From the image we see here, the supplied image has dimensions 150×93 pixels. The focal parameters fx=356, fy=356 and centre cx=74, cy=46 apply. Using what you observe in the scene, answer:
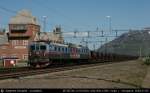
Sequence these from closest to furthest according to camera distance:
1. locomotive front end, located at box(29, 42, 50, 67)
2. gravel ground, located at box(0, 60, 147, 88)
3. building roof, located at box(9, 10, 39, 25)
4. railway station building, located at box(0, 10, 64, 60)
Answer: gravel ground, located at box(0, 60, 147, 88)
locomotive front end, located at box(29, 42, 50, 67)
railway station building, located at box(0, 10, 64, 60)
building roof, located at box(9, 10, 39, 25)

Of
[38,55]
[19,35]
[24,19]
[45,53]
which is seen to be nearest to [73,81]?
[45,53]

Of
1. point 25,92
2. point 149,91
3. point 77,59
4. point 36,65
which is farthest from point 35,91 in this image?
point 77,59

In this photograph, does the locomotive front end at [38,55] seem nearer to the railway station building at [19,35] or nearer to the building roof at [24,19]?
the railway station building at [19,35]

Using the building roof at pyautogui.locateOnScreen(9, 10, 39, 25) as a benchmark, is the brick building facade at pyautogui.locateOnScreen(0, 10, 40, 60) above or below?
below

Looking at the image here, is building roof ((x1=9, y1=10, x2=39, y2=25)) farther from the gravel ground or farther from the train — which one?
the gravel ground

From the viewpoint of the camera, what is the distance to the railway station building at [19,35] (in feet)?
356

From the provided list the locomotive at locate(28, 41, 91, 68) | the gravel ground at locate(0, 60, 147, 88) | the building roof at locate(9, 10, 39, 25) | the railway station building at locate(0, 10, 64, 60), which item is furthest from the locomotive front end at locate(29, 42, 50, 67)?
the building roof at locate(9, 10, 39, 25)

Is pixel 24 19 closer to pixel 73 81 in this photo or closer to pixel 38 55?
pixel 38 55

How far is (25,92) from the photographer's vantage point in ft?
18.3

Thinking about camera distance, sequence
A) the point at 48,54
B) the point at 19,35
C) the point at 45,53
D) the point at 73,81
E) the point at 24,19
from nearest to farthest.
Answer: the point at 73,81, the point at 45,53, the point at 48,54, the point at 19,35, the point at 24,19

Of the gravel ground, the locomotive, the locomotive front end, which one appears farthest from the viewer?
the locomotive

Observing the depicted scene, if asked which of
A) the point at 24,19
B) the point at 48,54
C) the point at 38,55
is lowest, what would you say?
the point at 38,55

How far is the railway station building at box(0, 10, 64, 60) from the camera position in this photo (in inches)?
4272

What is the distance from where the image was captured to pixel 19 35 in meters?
113
